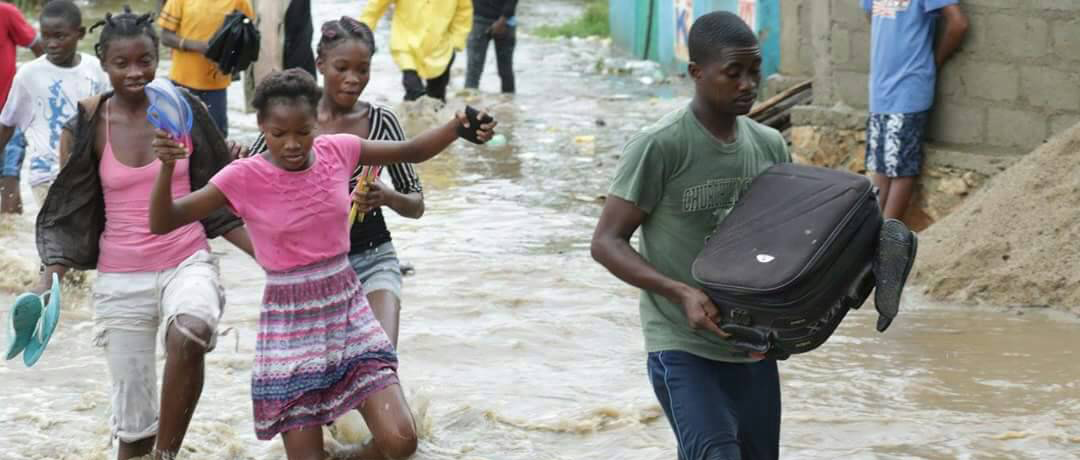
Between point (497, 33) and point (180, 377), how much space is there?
10.2 m

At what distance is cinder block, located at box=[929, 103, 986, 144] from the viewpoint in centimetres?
784

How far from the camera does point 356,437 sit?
5.14m

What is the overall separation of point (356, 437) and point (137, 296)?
101cm

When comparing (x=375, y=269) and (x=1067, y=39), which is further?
(x=1067, y=39)

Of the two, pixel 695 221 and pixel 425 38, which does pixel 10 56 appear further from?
pixel 695 221

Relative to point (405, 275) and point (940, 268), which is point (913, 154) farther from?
point (405, 275)

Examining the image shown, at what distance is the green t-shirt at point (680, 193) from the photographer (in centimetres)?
359

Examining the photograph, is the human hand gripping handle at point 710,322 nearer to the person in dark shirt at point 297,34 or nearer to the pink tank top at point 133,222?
the pink tank top at point 133,222

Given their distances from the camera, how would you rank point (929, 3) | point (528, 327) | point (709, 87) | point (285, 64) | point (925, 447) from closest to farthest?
point (709, 87)
point (925, 447)
point (528, 327)
point (929, 3)
point (285, 64)

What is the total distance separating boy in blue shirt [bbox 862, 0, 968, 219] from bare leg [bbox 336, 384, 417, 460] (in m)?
4.21

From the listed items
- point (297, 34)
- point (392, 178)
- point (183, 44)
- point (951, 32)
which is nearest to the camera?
point (392, 178)

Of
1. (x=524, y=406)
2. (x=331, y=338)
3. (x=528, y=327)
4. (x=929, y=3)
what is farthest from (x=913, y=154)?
(x=331, y=338)

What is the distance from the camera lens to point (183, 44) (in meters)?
9.03

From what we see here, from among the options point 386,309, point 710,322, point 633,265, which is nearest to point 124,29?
point 386,309
